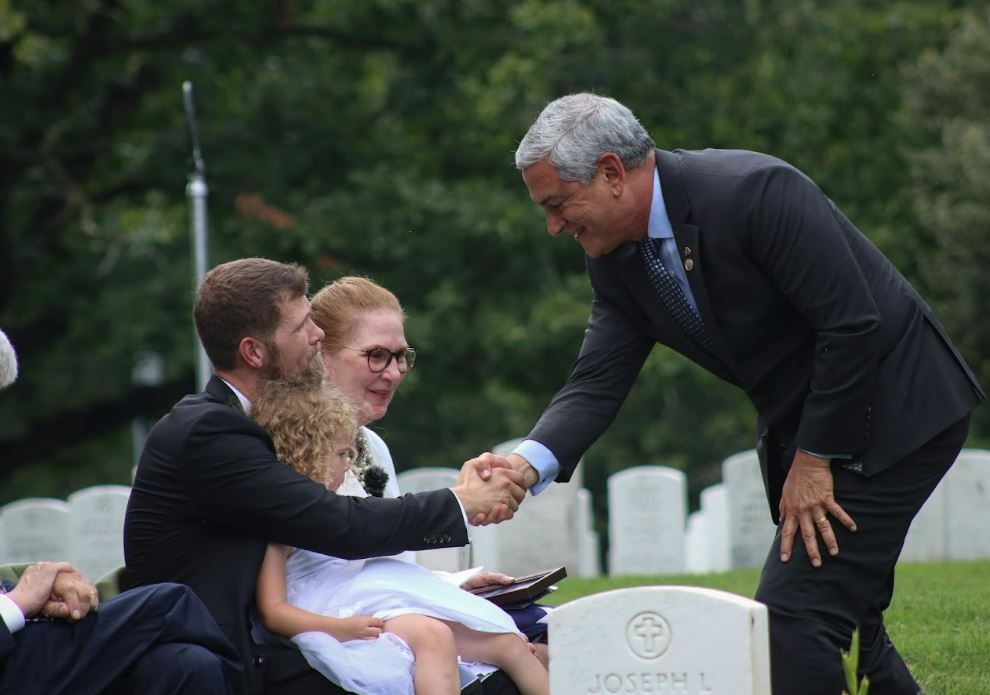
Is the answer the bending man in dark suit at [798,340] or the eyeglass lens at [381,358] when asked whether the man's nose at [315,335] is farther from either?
the bending man in dark suit at [798,340]

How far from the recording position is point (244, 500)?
13.8ft

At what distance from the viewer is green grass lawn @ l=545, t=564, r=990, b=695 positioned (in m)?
5.71

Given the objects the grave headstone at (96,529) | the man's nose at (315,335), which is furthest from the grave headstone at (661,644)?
the grave headstone at (96,529)

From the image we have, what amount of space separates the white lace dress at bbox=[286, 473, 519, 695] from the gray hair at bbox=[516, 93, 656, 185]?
1.32m

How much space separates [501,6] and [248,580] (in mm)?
16882

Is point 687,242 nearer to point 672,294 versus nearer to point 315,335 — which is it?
point 672,294

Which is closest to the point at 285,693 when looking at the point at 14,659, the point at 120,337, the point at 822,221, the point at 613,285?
the point at 14,659

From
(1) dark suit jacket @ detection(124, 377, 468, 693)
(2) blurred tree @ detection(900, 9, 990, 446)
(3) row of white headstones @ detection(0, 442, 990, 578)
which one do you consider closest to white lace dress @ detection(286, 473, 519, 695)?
(1) dark suit jacket @ detection(124, 377, 468, 693)

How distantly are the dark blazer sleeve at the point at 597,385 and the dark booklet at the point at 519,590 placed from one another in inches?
17.5

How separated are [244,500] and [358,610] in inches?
18.5

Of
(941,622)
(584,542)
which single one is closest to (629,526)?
(584,542)

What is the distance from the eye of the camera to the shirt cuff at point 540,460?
5.07 m

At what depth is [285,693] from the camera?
4.26 meters

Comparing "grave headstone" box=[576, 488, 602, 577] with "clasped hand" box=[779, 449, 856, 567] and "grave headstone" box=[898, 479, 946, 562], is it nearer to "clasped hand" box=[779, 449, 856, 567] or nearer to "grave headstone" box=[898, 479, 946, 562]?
"grave headstone" box=[898, 479, 946, 562]
